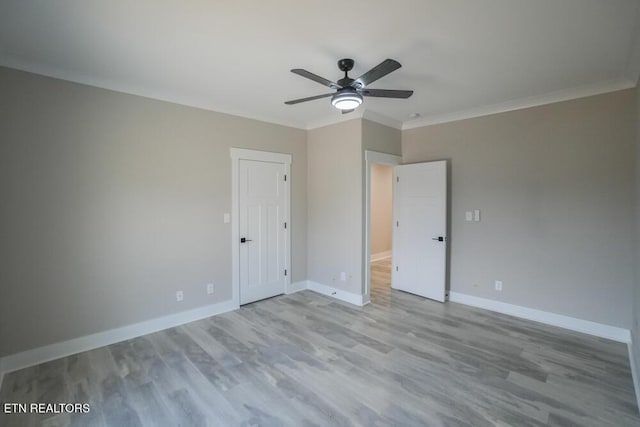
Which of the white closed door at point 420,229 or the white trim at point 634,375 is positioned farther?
the white closed door at point 420,229

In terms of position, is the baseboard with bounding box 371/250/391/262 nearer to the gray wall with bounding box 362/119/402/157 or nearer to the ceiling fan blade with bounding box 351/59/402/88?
the gray wall with bounding box 362/119/402/157

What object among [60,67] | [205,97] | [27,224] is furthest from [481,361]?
[60,67]

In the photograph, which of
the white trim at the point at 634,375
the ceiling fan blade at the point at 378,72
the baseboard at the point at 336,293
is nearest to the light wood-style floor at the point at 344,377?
the white trim at the point at 634,375

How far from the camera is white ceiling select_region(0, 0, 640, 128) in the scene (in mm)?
1911

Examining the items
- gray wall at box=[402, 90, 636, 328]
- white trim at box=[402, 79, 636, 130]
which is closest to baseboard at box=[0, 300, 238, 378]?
gray wall at box=[402, 90, 636, 328]

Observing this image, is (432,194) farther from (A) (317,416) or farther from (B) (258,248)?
(A) (317,416)

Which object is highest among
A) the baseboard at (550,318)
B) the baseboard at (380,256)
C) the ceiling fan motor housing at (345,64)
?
the ceiling fan motor housing at (345,64)

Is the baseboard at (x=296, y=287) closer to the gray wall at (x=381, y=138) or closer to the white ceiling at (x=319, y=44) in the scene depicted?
the gray wall at (x=381, y=138)

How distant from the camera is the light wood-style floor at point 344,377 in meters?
2.10

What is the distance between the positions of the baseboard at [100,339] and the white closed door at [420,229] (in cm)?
275

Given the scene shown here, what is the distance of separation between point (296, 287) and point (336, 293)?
2.28 feet

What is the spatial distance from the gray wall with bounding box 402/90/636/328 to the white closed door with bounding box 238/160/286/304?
256 cm

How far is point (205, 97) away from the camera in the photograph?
358 cm

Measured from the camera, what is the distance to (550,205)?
11.6 ft
